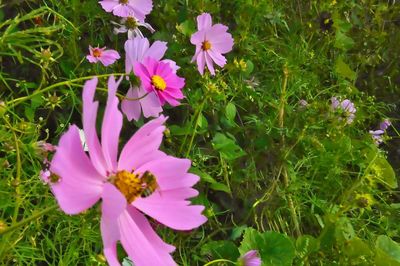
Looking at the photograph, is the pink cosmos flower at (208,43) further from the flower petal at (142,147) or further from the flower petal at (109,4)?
the flower petal at (142,147)

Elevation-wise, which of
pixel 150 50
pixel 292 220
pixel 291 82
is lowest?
pixel 292 220

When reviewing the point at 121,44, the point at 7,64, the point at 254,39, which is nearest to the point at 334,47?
the point at 254,39

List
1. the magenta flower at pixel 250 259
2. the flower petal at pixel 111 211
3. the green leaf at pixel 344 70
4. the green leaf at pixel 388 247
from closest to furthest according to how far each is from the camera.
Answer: the flower petal at pixel 111 211
the magenta flower at pixel 250 259
the green leaf at pixel 388 247
the green leaf at pixel 344 70

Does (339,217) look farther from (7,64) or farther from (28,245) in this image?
(7,64)

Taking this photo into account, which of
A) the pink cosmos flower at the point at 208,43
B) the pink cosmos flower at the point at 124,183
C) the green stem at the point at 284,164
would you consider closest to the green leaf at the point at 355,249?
the green stem at the point at 284,164

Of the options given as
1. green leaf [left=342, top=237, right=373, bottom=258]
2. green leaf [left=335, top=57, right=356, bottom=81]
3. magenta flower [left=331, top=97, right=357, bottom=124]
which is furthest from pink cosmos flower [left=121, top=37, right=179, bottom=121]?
green leaf [left=335, top=57, right=356, bottom=81]

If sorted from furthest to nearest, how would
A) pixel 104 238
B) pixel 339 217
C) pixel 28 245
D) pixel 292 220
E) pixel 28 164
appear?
pixel 292 220 → pixel 339 217 → pixel 28 164 → pixel 28 245 → pixel 104 238

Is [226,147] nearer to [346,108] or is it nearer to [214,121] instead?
[214,121]
